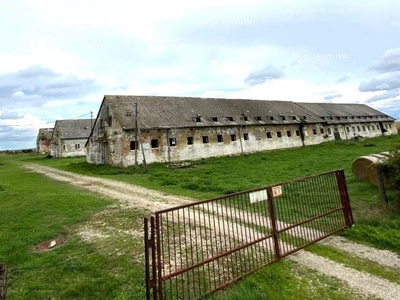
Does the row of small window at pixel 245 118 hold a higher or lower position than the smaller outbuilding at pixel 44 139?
lower

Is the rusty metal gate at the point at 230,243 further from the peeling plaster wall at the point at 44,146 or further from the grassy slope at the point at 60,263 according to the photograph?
the peeling plaster wall at the point at 44,146

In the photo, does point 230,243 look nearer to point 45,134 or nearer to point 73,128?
point 73,128

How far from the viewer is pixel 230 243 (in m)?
5.76

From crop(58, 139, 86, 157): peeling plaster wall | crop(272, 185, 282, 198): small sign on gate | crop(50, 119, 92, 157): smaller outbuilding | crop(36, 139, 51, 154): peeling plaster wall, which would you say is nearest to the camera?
crop(272, 185, 282, 198): small sign on gate

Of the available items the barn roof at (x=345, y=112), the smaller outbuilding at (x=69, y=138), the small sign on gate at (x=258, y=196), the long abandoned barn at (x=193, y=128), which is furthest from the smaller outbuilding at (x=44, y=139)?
the small sign on gate at (x=258, y=196)

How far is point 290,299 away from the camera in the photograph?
431cm

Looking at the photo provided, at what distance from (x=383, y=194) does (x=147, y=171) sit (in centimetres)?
Result: 1691

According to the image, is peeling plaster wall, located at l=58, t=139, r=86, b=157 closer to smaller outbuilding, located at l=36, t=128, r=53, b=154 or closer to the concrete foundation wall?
smaller outbuilding, located at l=36, t=128, r=53, b=154

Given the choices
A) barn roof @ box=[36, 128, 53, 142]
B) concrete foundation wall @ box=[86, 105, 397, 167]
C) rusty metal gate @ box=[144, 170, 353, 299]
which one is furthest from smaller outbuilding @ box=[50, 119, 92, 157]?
rusty metal gate @ box=[144, 170, 353, 299]

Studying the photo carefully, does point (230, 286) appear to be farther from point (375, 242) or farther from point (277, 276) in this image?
point (375, 242)

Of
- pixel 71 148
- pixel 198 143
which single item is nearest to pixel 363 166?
pixel 198 143

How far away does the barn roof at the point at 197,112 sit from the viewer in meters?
27.8

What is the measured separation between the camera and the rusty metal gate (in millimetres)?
4434

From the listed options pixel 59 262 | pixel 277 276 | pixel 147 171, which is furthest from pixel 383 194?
pixel 147 171
